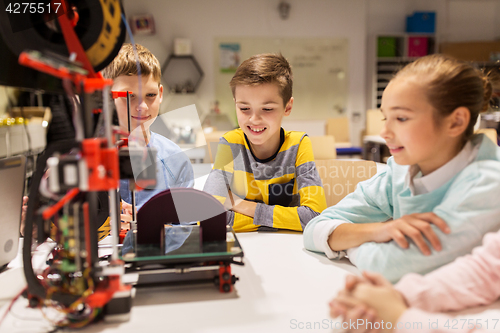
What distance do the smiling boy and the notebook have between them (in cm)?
48

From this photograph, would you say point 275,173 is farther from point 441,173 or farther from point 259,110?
point 441,173

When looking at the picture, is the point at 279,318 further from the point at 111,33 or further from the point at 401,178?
the point at 111,33

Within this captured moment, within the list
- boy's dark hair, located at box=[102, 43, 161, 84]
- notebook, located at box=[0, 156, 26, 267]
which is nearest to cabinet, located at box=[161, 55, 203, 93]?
boy's dark hair, located at box=[102, 43, 161, 84]

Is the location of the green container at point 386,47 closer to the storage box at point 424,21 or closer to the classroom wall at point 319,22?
the classroom wall at point 319,22

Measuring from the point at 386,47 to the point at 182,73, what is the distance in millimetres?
3208

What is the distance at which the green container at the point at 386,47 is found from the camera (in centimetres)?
526

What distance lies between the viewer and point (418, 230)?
598mm

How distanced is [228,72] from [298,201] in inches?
169

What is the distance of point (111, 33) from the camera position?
23.3 inches

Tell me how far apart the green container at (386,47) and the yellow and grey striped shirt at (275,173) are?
4760mm

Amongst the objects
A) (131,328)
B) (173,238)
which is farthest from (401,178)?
(131,328)

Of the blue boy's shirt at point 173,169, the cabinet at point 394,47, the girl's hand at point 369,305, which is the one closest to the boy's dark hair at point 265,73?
the blue boy's shirt at point 173,169

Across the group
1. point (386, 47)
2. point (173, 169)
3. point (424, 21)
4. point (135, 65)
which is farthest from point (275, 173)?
point (424, 21)

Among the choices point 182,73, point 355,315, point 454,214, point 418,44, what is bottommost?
point 355,315
